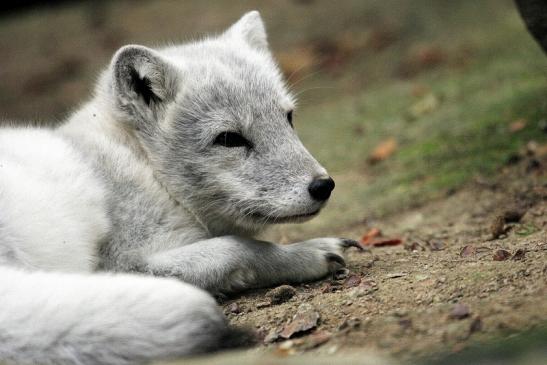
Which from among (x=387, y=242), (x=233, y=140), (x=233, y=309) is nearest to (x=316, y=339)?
(x=233, y=309)

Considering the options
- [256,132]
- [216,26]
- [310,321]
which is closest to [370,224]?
[256,132]

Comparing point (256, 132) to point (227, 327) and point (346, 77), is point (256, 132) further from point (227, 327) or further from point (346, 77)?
point (346, 77)

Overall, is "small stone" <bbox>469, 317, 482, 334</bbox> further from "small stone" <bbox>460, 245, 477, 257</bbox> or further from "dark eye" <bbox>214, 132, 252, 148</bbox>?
"dark eye" <bbox>214, 132, 252, 148</bbox>

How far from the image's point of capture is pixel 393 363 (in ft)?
8.68

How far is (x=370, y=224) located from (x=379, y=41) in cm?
528

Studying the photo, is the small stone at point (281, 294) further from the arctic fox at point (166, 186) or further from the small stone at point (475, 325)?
the small stone at point (475, 325)

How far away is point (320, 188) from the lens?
12.9 ft

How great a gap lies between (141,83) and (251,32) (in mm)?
1059

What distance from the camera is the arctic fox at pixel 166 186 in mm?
3440

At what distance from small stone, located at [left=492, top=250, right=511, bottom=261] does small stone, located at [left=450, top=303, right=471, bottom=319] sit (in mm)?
732

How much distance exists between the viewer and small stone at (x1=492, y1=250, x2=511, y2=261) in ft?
12.3

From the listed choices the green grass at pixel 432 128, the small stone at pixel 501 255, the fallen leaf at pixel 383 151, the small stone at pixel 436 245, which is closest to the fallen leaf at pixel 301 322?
the small stone at pixel 501 255

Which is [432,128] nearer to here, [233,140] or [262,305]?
[233,140]

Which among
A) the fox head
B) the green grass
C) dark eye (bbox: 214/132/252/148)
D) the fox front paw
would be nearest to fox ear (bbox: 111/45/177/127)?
the fox head
